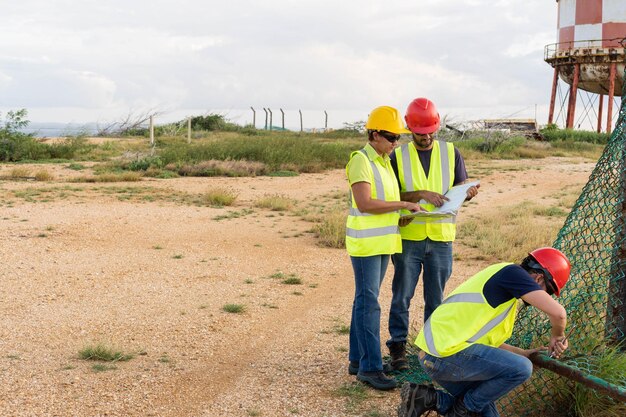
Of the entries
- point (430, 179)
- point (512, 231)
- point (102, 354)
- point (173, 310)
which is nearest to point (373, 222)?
point (430, 179)

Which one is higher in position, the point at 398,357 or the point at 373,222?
the point at 373,222

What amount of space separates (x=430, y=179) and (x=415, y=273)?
2.20ft

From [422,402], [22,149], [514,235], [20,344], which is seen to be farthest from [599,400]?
[22,149]

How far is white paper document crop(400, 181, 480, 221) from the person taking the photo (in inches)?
207

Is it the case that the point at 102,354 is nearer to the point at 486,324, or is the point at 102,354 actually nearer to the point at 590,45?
the point at 486,324

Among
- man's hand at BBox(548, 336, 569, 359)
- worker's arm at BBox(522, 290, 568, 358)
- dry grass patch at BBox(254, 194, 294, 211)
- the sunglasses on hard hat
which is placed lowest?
dry grass patch at BBox(254, 194, 294, 211)

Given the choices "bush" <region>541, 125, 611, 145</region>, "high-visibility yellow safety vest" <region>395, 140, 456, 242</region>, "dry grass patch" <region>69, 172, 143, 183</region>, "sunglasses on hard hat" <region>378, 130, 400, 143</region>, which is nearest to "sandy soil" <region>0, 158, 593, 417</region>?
"high-visibility yellow safety vest" <region>395, 140, 456, 242</region>

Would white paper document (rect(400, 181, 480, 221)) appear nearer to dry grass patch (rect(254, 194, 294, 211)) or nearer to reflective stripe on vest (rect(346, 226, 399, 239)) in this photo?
reflective stripe on vest (rect(346, 226, 399, 239))

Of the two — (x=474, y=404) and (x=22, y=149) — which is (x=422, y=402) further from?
(x=22, y=149)

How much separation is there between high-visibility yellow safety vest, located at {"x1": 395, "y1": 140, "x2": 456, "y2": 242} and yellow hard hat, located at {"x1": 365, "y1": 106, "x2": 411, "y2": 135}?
0.33 meters

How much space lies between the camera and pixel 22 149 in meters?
24.5

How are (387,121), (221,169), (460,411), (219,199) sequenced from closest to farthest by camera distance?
1. (460,411)
2. (387,121)
3. (219,199)
4. (221,169)

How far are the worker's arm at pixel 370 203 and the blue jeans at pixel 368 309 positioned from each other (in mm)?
327

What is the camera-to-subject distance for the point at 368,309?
17.6 feet
